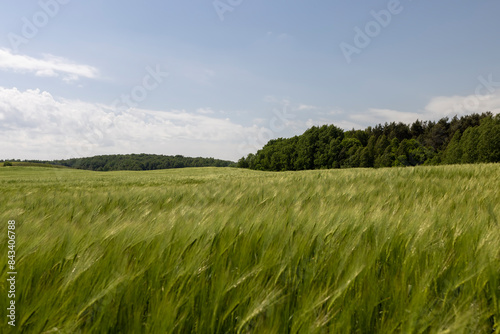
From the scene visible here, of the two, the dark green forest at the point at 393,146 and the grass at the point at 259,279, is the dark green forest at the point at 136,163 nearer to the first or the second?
the dark green forest at the point at 393,146

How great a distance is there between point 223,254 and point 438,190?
178 inches

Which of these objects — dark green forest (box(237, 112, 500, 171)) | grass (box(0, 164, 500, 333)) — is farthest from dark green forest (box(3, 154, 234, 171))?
grass (box(0, 164, 500, 333))

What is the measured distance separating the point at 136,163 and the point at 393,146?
287 feet

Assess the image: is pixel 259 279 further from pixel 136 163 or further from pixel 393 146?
pixel 136 163

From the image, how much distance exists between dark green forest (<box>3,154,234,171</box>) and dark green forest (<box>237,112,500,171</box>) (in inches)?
1769

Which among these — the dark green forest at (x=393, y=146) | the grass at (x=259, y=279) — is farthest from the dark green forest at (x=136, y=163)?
the grass at (x=259, y=279)

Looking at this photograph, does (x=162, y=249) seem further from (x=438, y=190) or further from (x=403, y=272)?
(x=438, y=190)

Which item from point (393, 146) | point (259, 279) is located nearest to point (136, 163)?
point (393, 146)

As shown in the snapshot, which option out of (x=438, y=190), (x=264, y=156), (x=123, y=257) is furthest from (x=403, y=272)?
(x=264, y=156)

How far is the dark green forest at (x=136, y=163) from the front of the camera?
347 ft

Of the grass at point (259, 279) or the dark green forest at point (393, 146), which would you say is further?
the dark green forest at point (393, 146)

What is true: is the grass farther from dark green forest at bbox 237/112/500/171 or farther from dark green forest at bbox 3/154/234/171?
dark green forest at bbox 3/154/234/171

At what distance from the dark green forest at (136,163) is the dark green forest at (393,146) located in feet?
147

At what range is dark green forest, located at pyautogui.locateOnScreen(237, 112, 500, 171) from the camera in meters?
41.2
